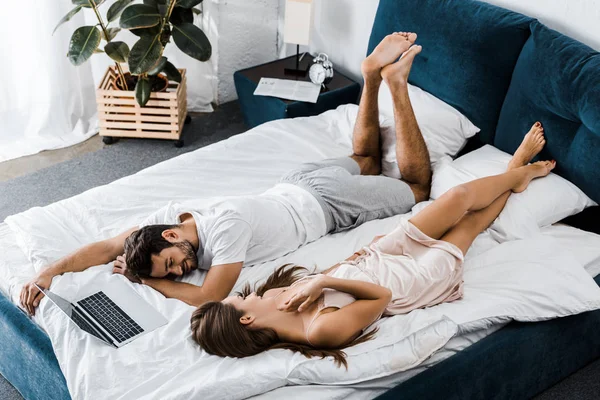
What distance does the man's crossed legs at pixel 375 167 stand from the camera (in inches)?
96.0

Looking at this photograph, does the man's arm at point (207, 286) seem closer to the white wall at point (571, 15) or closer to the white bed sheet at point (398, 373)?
the white bed sheet at point (398, 373)

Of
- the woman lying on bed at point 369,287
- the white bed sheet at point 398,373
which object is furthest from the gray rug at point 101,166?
the woman lying on bed at point 369,287

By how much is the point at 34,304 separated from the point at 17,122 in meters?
1.87

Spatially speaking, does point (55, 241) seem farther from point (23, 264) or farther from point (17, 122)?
point (17, 122)

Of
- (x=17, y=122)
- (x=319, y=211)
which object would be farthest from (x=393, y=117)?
→ (x=17, y=122)

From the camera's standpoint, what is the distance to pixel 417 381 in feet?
6.03

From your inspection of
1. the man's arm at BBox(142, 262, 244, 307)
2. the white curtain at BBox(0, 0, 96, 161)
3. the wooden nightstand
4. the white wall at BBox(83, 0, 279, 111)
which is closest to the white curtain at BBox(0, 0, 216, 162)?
the white curtain at BBox(0, 0, 96, 161)

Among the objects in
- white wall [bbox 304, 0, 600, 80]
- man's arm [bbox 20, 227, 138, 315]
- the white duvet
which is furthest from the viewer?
white wall [bbox 304, 0, 600, 80]

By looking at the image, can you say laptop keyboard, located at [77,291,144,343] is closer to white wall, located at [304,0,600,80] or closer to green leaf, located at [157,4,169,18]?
green leaf, located at [157,4,169,18]

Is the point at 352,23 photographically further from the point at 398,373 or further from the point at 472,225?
the point at 398,373

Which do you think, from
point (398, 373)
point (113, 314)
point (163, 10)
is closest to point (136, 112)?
point (163, 10)

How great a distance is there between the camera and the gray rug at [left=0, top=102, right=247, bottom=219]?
3.13 metres

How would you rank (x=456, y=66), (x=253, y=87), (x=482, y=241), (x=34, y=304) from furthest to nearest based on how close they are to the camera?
(x=253, y=87) → (x=456, y=66) → (x=482, y=241) → (x=34, y=304)

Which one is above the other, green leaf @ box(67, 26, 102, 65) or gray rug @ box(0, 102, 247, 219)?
green leaf @ box(67, 26, 102, 65)
